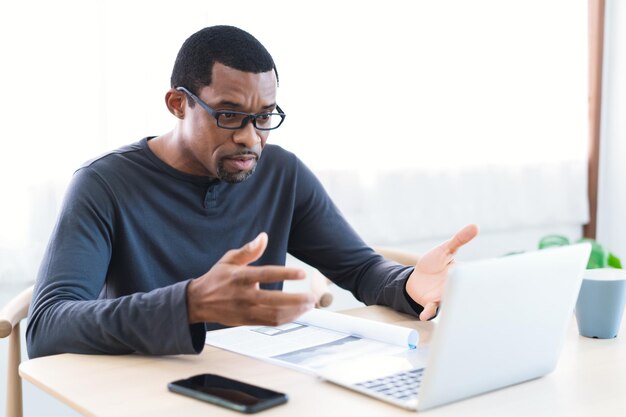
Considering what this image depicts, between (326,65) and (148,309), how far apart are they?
5.50 feet

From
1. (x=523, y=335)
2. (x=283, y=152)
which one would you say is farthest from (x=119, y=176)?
(x=523, y=335)

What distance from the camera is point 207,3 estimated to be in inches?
97.0

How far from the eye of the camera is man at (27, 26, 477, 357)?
1.38 m

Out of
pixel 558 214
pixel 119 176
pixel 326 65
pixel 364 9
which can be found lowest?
pixel 558 214

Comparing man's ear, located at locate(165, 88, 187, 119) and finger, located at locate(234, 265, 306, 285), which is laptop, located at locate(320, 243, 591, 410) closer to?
finger, located at locate(234, 265, 306, 285)

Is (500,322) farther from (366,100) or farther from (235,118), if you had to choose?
(366,100)

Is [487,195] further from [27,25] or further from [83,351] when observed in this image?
[83,351]

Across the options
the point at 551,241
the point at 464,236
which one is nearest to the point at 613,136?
the point at 551,241

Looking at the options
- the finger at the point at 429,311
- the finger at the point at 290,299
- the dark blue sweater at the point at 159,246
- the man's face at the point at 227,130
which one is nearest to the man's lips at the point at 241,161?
the man's face at the point at 227,130

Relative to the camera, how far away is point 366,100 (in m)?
2.86

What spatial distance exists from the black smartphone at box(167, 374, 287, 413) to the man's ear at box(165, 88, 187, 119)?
0.76m

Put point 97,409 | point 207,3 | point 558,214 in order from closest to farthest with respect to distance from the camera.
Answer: point 97,409, point 207,3, point 558,214

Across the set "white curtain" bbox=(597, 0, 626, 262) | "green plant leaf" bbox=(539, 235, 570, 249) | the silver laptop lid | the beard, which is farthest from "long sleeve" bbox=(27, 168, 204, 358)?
"white curtain" bbox=(597, 0, 626, 262)

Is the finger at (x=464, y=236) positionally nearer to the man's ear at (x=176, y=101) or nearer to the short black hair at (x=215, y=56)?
the short black hair at (x=215, y=56)
